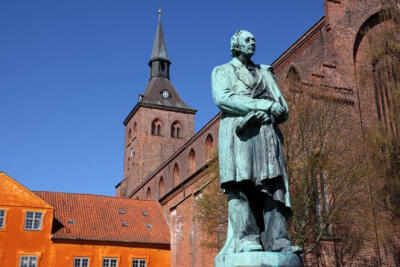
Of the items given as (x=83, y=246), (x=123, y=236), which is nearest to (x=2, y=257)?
(x=83, y=246)

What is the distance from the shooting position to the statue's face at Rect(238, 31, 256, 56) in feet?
15.6

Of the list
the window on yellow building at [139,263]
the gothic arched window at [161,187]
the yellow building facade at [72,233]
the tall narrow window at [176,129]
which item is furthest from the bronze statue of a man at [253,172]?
the tall narrow window at [176,129]

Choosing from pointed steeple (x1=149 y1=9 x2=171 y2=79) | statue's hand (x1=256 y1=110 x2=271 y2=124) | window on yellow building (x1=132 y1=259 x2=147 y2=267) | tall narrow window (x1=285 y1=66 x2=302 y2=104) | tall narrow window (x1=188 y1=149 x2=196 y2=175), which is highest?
pointed steeple (x1=149 y1=9 x2=171 y2=79)

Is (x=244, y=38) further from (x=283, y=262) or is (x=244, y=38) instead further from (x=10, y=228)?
(x=10, y=228)

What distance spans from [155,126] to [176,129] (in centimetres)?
245

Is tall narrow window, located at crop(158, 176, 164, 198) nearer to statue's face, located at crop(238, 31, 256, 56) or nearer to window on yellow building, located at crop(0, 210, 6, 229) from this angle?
window on yellow building, located at crop(0, 210, 6, 229)

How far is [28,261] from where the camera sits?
29.9m

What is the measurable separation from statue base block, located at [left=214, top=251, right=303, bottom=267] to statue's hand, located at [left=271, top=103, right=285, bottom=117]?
1212mm

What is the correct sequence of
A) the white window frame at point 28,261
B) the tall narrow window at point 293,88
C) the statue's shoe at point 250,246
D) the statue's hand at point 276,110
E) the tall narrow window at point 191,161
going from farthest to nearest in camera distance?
the tall narrow window at point 191,161
the white window frame at point 28,261
the tall narrow window at point 293,88
the statue's hand at point 276,110
the statue's shoe at point 250,246

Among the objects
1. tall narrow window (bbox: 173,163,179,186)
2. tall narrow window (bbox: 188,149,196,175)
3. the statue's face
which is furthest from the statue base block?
tall narrow window (bbox: 173,163,179,186)

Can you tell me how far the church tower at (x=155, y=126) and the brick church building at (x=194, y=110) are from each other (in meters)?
0.11

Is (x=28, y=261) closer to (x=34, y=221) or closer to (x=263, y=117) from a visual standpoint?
(x=34, y=221)

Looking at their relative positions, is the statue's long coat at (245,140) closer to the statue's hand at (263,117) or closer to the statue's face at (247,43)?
the statue's hand at (263,117)

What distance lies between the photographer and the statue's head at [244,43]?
4754 mm
